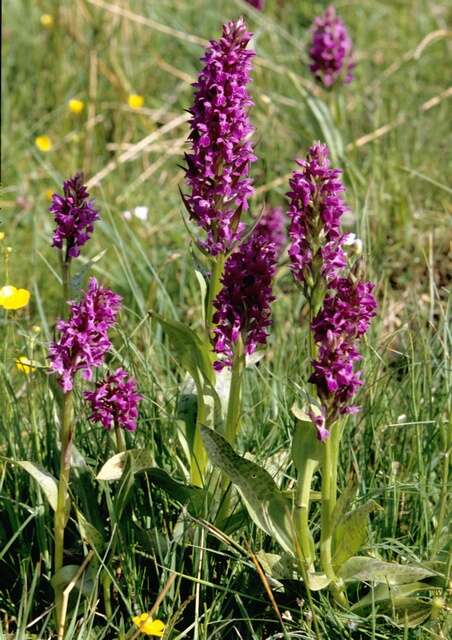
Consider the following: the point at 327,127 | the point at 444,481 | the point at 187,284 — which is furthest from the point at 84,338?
the point at 327,127

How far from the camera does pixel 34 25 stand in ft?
17.8

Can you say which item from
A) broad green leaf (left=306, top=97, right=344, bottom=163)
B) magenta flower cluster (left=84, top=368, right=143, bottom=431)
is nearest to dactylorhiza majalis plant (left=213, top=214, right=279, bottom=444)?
magenta flower cluster (left=84, top=368, right=143, bottom=431)

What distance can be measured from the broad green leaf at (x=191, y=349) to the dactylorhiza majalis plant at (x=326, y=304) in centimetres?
26

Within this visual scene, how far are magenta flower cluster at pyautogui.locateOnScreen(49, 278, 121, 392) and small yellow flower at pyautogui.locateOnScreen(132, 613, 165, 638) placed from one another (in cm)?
48

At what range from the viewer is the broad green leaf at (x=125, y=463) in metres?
2.02

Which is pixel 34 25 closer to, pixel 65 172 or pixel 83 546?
pixel 65 172

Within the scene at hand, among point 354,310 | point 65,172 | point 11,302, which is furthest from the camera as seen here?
point 65,172

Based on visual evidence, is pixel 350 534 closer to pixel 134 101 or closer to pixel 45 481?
pixel 45 481

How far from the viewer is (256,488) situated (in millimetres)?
1974

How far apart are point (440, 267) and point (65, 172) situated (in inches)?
75.7

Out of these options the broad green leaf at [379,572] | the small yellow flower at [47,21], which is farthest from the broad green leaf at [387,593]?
the small yellow flower at [47,21]

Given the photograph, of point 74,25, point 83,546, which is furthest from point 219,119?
point 74,25

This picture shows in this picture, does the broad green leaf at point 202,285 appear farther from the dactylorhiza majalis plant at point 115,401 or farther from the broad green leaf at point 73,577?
the broad green leaf at point 73,577

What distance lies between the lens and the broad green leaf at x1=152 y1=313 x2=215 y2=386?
2.11 meters
